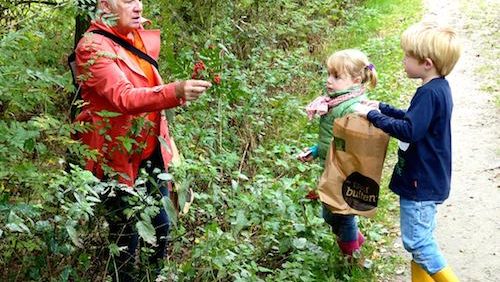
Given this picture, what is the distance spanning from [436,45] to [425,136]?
522mm

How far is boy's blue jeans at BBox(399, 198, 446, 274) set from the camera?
159 inches

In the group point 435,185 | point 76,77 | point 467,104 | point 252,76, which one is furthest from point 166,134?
point 467,104

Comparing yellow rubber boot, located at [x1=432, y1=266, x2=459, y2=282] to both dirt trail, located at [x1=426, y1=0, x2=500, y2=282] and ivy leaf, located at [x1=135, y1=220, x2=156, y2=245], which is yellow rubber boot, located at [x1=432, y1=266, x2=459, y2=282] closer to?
dirt trail, located at [x1=426, y1=0, x2=500, y2=282]

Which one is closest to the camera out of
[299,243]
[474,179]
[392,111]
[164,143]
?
[164,143]

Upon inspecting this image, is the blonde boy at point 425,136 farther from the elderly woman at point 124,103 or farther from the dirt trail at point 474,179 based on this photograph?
the elderly woman at point 124,103

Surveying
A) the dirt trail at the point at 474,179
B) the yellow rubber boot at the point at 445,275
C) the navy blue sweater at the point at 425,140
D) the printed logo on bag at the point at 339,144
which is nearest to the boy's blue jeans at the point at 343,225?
the printed logo on bag at the point at 339,144

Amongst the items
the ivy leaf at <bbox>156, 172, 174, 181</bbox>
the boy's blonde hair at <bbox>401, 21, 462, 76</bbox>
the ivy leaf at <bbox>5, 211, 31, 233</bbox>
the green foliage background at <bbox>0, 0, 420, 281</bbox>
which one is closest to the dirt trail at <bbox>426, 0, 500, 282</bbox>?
the green foliage background at <bbox>0, 0, 420, 281</bbox>

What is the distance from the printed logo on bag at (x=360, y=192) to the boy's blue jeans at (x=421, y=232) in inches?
9.7

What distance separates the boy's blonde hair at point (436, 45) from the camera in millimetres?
3861

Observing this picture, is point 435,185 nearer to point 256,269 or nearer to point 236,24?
point 256,269

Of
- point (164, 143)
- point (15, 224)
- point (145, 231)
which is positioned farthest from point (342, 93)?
point (15, 224)

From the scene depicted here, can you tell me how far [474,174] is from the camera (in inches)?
255

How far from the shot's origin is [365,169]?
4293mm

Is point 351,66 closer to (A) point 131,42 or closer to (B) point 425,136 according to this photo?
(B) point 425,136
